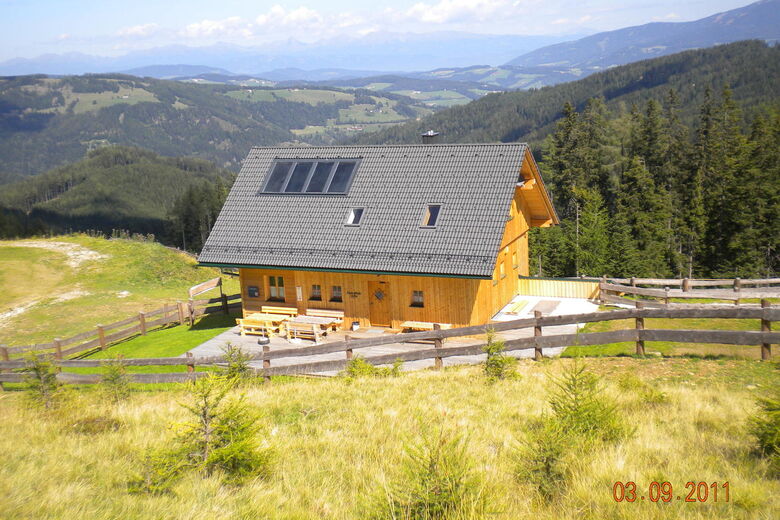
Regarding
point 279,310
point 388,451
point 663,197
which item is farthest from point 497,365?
point 663,197

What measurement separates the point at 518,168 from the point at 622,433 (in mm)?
13464

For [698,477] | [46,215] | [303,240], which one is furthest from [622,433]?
[46,215]

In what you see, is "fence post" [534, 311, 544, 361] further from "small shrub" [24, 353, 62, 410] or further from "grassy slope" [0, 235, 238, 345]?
"grassy slope" [0, 235, 238, 345]

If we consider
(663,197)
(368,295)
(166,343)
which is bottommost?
(166,343)

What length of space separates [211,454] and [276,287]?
15.4m

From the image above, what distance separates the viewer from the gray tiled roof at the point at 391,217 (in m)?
19.0

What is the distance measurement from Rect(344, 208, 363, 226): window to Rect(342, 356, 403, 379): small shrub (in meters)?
7.32

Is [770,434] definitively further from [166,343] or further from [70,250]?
[70,250]

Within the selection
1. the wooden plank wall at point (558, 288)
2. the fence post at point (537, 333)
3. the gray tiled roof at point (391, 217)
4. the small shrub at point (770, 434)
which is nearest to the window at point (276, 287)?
the gray tiled roof at point (391, 217)

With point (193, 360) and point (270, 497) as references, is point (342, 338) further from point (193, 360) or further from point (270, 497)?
point (270, 497)

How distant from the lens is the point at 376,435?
8.63m

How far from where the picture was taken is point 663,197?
53.9 meters

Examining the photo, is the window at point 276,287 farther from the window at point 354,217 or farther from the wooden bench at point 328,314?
the window at point 354,217

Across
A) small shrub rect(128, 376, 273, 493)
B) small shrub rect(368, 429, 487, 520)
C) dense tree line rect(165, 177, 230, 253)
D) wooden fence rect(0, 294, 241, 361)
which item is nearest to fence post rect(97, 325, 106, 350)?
wooden fence rect(0, 294, 241, 361)
